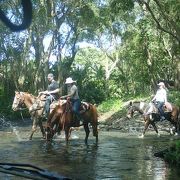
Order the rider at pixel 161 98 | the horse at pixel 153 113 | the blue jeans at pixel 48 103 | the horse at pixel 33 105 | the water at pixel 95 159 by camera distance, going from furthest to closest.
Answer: the rider at pixel 161 98 < the horse at pixel 153 113 < the horse at pixel 33 105 < the blue jeans at pixel 48 103 < the water at pixel 95 159

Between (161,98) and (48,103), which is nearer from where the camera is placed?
(48,103)

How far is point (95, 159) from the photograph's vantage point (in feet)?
40.5

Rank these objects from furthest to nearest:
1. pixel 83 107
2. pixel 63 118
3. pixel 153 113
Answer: pixel 153 113, pixel 83 107, pixel 63 118

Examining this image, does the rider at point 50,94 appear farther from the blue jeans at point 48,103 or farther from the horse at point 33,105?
the horse at point 33,105

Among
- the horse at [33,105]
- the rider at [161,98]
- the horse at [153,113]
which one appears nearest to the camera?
the horse at [33,105]

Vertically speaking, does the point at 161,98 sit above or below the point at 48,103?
above

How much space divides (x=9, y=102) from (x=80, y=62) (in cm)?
4156

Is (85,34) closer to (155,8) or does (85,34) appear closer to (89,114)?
(155,8)

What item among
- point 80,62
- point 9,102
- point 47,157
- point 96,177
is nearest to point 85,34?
point 9,102

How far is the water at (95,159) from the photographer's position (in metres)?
9.80

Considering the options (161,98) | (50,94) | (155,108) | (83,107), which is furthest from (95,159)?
(161,98)

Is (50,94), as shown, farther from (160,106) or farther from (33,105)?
(160,106)

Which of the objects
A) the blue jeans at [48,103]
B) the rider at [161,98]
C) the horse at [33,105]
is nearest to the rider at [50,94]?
the blue jeans at [48,103]

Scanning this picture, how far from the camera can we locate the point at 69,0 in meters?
35.5
